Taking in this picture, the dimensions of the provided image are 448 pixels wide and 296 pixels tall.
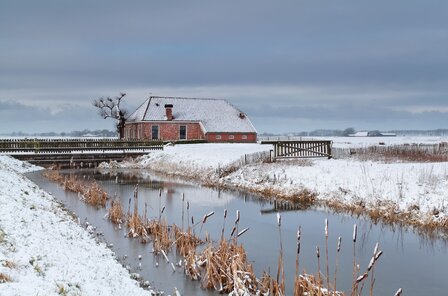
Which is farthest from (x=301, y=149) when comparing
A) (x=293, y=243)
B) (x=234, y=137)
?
(x=234, y=137)

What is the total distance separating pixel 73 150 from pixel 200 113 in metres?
19.2

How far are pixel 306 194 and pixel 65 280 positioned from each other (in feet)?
54.9

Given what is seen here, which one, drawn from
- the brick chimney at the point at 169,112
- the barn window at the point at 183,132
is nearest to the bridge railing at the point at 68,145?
the barn window at the point at 183,132

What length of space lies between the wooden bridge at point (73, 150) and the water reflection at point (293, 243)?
21.6m

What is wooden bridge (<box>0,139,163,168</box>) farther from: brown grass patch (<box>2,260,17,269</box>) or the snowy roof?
brown grass patch (<box>2,260,17,269</box>)

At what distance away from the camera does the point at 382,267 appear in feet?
37.8

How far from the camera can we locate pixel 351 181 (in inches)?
850

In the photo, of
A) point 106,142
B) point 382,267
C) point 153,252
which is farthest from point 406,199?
point 106,142

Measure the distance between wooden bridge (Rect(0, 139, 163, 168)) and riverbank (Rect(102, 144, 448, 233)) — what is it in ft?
50.1

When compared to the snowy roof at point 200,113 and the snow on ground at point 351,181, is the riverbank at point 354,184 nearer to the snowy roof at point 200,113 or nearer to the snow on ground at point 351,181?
the snow on ground at point 351,181

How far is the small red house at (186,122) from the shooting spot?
185ft

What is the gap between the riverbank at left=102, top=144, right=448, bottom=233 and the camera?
17.2m

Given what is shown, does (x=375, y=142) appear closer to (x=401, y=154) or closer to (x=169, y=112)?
(x=169, y=112)

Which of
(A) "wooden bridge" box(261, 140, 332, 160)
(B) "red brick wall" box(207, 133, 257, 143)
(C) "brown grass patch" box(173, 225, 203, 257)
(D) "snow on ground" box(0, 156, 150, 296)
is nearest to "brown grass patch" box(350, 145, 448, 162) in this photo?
(A) "wooden bridge" box(261, 140, 332, 160)
